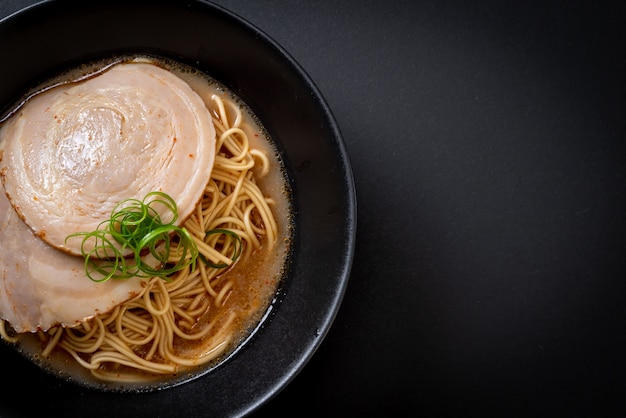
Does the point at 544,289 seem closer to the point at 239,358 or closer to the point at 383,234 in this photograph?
the point at 383,234

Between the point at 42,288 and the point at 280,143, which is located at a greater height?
the point at 280,143

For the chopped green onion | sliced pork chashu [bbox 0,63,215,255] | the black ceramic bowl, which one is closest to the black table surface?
the black ceramic bowl

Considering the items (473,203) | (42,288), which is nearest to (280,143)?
(473,203)

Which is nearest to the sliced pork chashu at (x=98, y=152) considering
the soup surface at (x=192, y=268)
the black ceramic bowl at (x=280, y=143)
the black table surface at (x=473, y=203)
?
the soup surface at (x=192, y=268)

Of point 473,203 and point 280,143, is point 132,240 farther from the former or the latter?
point 473,203

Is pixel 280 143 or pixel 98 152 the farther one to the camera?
pixel 280 143

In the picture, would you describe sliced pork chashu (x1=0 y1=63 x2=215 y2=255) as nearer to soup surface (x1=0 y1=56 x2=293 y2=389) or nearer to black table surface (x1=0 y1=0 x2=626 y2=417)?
soup surface (x1=0 y1=56 x2=293 y2=389)
